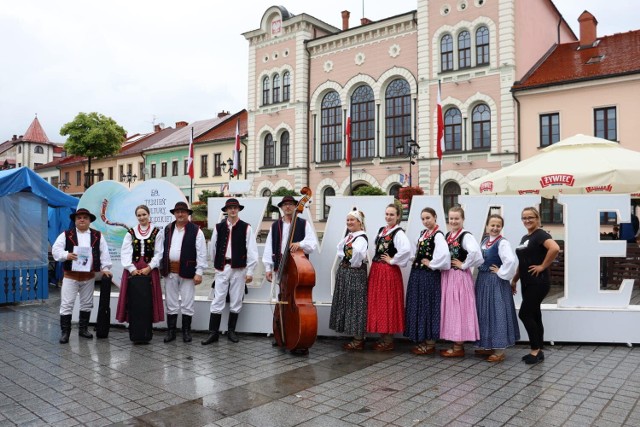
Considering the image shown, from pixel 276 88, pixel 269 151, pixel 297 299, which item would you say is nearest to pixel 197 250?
pixel 297 299

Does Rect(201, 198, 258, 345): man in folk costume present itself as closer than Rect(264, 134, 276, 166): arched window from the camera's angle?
Yes

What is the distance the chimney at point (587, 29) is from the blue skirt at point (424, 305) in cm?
2583

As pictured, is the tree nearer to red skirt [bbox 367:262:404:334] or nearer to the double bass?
the double bass

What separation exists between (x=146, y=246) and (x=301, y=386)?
3.28 m

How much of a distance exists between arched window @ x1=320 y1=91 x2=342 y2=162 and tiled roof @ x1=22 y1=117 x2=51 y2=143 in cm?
5969

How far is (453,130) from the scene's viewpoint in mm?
27219

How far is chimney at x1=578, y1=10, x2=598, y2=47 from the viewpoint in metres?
26.8

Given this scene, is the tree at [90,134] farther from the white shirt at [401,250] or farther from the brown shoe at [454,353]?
the brown shoe at [454,353]

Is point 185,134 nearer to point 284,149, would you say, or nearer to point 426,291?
point 284,149

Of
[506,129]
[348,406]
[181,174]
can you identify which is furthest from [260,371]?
[181,174]

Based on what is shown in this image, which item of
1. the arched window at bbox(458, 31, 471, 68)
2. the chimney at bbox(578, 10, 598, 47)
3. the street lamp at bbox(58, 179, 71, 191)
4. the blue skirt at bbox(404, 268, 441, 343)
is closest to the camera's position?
the blue skirt at bbox(404, 268, 441, 343)

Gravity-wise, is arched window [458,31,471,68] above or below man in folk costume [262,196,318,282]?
above

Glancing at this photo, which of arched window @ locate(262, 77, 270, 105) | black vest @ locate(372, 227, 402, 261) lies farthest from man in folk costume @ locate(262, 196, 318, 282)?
arched window @ locate(262, 77, 270, 105)

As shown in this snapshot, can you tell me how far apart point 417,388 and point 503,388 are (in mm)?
831
